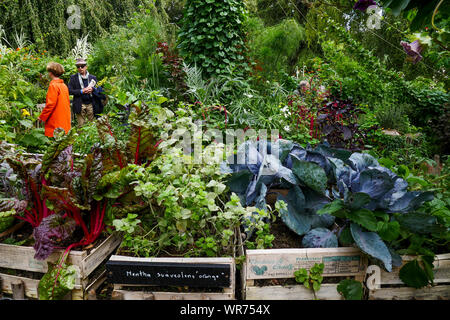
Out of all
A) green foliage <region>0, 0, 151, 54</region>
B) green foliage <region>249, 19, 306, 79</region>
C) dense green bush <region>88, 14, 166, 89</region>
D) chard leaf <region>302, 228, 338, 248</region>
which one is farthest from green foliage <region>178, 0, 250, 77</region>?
green foliage <region>0, 0, 151, 54</region>

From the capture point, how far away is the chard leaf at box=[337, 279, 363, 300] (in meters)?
1.46

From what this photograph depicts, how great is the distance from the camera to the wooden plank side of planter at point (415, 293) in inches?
60.2

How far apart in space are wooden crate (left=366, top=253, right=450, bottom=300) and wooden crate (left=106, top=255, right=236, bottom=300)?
696mm

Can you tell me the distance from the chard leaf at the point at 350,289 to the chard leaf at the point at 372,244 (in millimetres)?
170

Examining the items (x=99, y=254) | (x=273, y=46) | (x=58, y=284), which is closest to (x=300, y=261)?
(x=99, y=254)

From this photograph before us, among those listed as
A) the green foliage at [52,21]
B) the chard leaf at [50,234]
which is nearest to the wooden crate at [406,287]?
the chard leaf at [50,234]

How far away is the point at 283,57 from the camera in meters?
5.30

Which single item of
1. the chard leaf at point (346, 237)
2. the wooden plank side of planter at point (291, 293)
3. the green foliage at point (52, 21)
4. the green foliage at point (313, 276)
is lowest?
the wooden plank side of planter at point (291, 293)

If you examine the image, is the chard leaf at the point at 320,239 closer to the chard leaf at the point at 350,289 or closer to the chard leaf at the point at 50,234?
the chard leaf at the point at 350,289

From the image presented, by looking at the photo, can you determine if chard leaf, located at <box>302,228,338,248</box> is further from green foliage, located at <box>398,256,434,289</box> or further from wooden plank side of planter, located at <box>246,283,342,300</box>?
green foliage, located at <box>398,256,434,289</box>

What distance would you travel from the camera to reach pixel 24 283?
5.12ft

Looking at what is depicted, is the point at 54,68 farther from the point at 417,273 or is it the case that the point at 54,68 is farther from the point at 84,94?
the point at 417,273

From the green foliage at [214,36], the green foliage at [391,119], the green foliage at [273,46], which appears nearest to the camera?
the green foliage at [214,36]

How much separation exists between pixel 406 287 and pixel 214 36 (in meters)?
3.20
